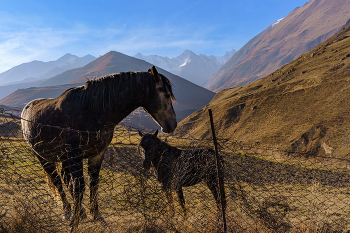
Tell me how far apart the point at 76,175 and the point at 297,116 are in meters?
26.1

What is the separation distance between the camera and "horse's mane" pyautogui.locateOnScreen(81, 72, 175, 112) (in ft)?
9.42

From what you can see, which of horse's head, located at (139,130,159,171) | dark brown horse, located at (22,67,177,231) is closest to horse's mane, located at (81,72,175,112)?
dark brown horse, located at (22,67,177,231)

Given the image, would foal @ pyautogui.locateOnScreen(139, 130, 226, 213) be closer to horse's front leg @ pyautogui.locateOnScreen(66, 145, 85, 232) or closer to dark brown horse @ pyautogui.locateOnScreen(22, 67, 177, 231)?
dark brown horse @ pyautogui.locateOnScreen(22, 67, 177, 231)

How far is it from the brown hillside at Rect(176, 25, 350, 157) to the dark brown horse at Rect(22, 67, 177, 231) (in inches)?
402

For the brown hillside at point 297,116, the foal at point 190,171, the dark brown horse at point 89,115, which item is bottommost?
the brown hillside at point 297,116

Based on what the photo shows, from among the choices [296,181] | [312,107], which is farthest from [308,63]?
[296,181]

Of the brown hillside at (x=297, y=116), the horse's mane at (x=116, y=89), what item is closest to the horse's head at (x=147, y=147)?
the horse's mane at (x=116, y=89)

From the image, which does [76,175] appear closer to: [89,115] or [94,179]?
[94,179]

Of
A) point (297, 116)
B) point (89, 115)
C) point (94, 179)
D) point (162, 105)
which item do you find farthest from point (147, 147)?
point (297, 116)

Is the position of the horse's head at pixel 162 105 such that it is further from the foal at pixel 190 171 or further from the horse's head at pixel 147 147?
the horse's head at pixel 147 147

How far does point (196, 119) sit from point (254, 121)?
1295 cm

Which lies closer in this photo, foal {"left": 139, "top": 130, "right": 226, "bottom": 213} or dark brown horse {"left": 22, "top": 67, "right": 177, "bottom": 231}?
dark brown horse {"left": 22, "top": 67, "right": 177, "bottom": 231}

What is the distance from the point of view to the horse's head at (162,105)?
9.97ft

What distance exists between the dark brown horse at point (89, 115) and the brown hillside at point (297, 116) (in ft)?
33.5
